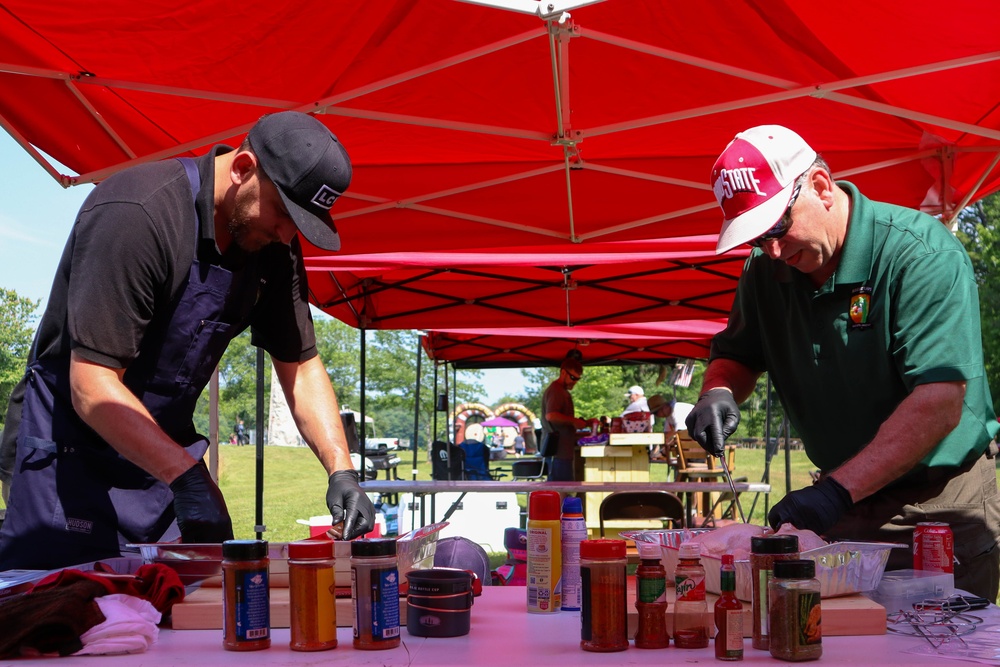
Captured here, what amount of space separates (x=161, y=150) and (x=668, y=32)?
250 centimetres

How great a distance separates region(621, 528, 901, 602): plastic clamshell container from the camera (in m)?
1.67

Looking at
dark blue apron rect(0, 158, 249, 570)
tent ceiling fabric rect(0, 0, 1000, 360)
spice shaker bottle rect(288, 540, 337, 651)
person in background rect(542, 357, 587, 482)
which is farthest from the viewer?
person in background rect(542, 357, 587, 482)

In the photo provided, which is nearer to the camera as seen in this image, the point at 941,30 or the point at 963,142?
the point at 941,30

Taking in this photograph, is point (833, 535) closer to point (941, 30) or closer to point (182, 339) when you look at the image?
point (182, 339)

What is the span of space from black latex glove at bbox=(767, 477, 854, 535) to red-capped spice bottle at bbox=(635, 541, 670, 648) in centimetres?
43

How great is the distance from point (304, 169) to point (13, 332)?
135 feet

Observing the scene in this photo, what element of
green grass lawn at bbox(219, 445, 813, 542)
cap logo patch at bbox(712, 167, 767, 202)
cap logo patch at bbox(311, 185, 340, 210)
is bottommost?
green grass lawn at bbox(219, 445, 813, 542)

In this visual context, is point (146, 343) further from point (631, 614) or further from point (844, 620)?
point (844, 620)

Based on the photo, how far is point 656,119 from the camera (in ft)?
13.3

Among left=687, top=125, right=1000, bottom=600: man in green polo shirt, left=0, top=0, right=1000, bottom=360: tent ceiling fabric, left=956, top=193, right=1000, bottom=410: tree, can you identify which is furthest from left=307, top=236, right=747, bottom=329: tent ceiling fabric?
left=956, top=193, right=1000, bottom=410: tree

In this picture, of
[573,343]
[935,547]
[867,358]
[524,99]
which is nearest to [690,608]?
[935,547]

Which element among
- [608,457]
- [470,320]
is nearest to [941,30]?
[470,320]

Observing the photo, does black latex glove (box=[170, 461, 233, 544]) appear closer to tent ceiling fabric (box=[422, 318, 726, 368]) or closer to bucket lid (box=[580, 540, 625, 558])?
bucket lid (box=[580, 540, 625, 558])

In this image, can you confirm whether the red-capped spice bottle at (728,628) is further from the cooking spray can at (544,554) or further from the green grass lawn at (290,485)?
the green grass lawn at (290,485)
